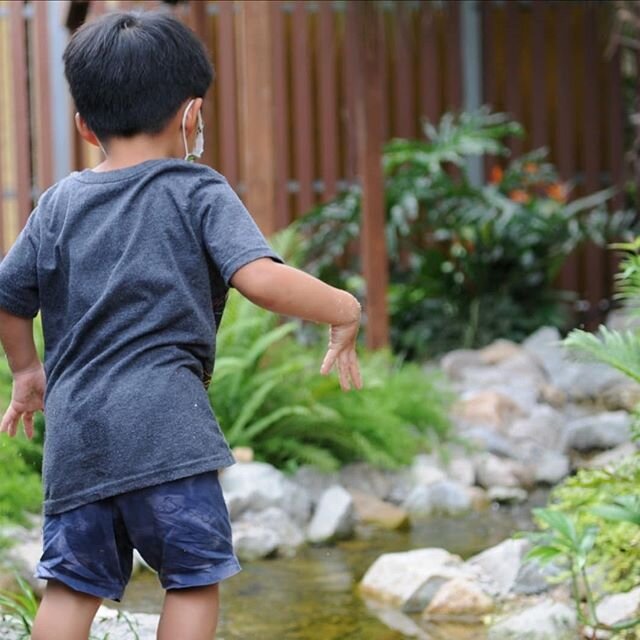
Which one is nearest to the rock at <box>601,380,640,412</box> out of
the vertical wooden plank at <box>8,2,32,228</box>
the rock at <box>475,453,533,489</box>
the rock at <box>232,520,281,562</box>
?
the rock at <box>475,453,533,489</box>

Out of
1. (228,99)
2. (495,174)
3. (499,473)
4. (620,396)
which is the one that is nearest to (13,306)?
(499,473)

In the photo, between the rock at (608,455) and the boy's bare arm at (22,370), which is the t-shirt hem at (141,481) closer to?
the boy's bare arm at (22,370)

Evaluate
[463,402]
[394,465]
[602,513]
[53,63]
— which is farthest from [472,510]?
[53,63]

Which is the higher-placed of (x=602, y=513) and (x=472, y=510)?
(x=602, y=513)

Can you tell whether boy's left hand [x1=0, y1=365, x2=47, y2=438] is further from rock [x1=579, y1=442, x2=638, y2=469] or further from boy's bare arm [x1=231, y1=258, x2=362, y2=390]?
rock [x1=579, y1=442, x2=638, y2=469]

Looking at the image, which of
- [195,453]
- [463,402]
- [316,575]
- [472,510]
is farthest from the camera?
[463,402]

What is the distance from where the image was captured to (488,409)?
7.07 m

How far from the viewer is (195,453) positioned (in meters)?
2.44

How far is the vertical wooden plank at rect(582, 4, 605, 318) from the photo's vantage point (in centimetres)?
1027

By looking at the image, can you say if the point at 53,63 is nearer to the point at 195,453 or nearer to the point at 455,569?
the point at 455,569

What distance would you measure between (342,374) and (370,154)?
16.9 ft

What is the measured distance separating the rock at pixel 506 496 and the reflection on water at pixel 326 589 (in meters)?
0.25

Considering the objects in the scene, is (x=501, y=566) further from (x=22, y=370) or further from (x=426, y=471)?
(x=22, y=370)

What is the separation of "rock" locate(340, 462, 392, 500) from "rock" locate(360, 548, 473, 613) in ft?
4.89
